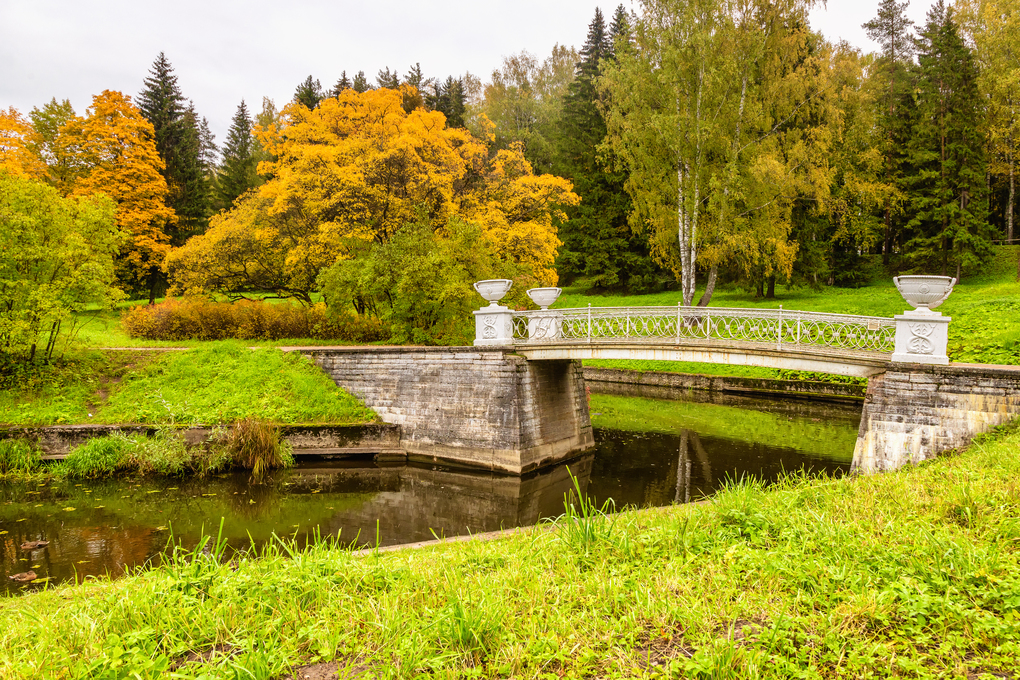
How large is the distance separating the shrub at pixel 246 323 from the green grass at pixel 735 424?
324 inches

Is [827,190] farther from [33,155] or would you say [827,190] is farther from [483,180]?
[33,155]

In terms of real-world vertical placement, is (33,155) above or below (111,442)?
above

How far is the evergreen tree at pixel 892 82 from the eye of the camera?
92.1 ft

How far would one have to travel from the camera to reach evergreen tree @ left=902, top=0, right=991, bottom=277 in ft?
83.2

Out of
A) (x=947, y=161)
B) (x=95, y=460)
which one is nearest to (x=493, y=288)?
(x=95, y=460)

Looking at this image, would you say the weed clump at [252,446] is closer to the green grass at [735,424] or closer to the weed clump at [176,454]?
the weed clump at [176,454]

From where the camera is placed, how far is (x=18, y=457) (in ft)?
39.7

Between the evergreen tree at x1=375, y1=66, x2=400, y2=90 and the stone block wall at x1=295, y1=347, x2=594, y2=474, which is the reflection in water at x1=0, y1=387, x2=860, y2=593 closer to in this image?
the stone block wall at x1=295, y1=347, x2=594, y2=474

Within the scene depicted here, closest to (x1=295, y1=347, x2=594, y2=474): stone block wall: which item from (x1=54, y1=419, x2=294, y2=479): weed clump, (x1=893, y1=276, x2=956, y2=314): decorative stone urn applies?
(x1=54, y1=419, x2=294, y2=479): weed clump

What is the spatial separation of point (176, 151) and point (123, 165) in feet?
27.0

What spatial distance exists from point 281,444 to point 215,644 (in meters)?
10.5

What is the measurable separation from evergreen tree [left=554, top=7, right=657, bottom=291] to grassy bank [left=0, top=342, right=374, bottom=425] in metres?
21.4

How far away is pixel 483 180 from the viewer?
63.8 ft

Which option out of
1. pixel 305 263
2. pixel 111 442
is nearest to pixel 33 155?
pixel 305 263
